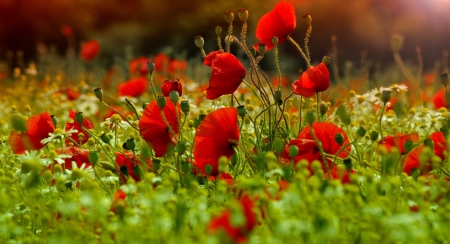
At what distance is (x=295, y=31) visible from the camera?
9.80 m

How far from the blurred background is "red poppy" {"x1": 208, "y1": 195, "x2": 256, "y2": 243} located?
811 centimetres

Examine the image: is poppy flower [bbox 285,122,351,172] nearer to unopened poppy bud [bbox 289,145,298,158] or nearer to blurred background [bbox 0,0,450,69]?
unopened poppy bud [bbox 289,145,298,158]

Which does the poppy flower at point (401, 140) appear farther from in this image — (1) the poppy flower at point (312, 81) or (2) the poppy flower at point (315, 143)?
(1) the poppy flower at point (312, 81)

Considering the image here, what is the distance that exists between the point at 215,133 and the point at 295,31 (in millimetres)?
8160

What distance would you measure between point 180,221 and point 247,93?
3505 mm

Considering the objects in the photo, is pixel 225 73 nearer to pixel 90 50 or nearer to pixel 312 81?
pixel 312 81

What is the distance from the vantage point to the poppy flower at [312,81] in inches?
79.5

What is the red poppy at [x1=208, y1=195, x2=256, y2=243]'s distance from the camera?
4.04 feet

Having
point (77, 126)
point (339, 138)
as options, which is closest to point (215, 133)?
point (339, 138)

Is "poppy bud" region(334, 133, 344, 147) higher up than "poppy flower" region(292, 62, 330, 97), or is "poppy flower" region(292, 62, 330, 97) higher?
"poppy flower" region(292, 62, 330, 97)

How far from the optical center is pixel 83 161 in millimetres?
2111

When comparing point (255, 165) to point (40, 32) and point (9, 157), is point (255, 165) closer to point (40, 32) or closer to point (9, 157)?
point (9, 157)

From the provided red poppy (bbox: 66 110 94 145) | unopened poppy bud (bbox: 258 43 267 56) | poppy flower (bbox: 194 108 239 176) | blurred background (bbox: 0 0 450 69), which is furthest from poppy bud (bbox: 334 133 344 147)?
blurred background (bbox: 0 0 450 69)

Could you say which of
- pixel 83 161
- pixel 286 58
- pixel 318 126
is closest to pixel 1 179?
pixel 83 161
